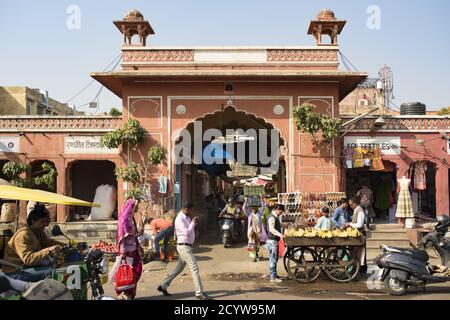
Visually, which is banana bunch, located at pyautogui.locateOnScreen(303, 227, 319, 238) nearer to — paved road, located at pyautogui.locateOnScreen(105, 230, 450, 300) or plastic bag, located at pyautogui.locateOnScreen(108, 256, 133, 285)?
paved road, located at pyautogui.locateOnScreen(105, 230, 450, 300)

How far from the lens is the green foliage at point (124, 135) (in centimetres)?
1373

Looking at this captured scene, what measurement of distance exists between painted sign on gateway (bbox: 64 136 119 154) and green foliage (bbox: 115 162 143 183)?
141 cm

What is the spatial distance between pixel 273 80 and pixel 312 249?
20.4 feet

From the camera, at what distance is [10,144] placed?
1518 centimetres

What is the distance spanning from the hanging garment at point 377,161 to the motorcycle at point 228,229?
473cm

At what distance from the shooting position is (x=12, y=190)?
6754 mm

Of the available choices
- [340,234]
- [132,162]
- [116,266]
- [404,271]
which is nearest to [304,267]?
[340,234]

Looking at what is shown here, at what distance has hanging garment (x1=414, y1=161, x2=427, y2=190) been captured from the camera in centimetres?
1498

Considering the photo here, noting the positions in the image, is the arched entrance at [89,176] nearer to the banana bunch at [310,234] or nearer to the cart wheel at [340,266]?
the banana bunch at [310,234]

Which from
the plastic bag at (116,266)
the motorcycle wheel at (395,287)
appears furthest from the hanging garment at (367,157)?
the plastic bag at (116,266)

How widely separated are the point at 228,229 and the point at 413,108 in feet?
26.7

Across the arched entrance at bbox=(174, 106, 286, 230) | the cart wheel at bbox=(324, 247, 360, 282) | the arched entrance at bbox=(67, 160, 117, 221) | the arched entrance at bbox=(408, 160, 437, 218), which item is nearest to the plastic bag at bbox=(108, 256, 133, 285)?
the cart wheel at bbox=(324, 247, 360, 282)

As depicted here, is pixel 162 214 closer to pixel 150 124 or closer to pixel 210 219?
pixel 150 124

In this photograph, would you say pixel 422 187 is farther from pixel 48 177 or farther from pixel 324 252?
pixel 48 177
